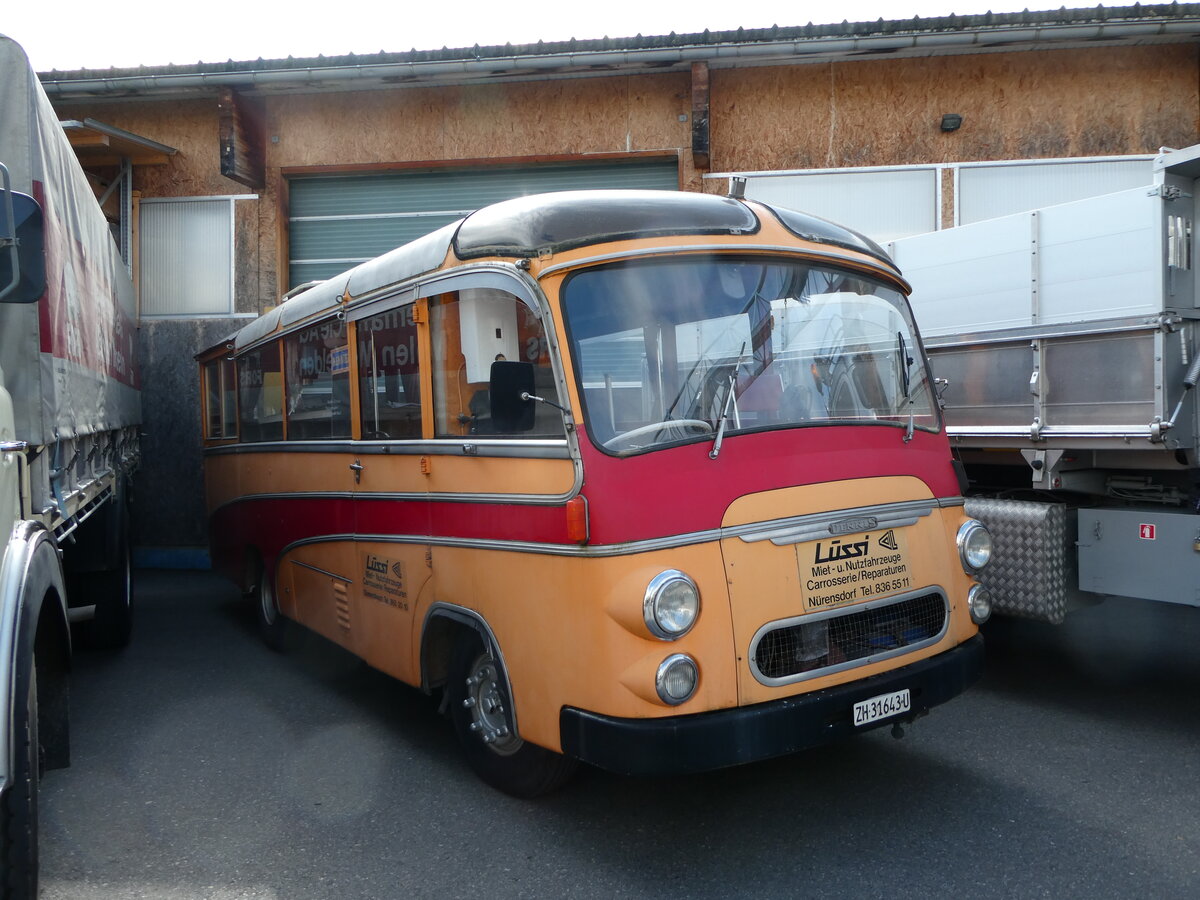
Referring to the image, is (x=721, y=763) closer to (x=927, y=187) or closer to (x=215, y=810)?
(x=215, y=810)

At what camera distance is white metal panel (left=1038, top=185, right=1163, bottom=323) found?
4828 millimetres

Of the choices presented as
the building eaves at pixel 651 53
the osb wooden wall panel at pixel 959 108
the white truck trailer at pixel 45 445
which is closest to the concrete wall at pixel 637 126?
the osb wooden wall panel at pixel 959 108

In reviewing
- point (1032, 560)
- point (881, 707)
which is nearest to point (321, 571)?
point (881, 707)

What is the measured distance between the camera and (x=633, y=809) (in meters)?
4.15

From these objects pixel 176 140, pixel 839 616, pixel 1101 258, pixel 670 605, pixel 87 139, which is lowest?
pixel 839 616

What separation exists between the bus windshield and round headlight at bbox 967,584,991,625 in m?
0.77

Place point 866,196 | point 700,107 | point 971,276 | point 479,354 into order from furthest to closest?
point 866,196
point 700,107
point 971,276
point 479,354

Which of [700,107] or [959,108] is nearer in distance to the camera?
[700,107]

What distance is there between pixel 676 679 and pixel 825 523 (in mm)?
895

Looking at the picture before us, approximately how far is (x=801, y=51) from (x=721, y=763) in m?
8.98

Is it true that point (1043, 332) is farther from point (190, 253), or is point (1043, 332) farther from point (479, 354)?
point (190, 253)

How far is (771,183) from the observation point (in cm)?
1105

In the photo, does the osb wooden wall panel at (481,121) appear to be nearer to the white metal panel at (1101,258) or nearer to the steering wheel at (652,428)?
the white metal panel at (1101,258)

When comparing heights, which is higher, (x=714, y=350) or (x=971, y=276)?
(x=971, y=276)
